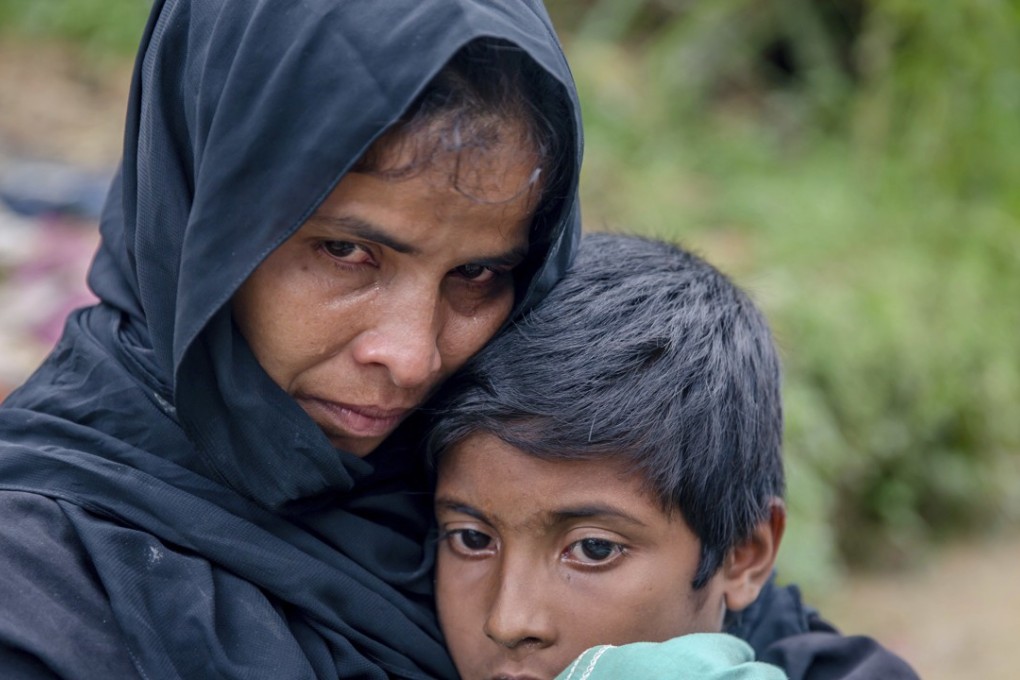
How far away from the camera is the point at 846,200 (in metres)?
6.04

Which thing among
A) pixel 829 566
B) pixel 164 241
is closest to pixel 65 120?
pixel 829 566

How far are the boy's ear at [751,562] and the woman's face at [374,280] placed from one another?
0.66m

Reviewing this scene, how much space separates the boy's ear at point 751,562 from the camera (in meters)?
2.19

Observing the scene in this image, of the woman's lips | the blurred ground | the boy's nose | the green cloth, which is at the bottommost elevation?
the green cloth

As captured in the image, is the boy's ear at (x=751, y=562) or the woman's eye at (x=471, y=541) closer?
the woman's eye at (x=471, y=541)

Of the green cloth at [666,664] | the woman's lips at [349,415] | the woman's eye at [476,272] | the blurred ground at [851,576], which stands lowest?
the green cloth at [666,664]

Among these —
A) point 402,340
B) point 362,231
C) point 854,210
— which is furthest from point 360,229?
point 854,210

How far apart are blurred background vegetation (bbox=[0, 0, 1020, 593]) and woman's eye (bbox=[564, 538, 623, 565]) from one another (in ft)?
7.28

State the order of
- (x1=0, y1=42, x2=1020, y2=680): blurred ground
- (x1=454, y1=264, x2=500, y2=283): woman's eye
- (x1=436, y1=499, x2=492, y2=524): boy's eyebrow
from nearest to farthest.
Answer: (x1=454, y1=264, x2=500, y2=283): woman's eye
(x1=436, y1=499, x2=492, y2=524): boy's eyebrow
(x1=0, y1=42, x2=1020, y2=680): blurred ground

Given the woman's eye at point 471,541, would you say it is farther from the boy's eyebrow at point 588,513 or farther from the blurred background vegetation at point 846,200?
the blurred background vegetation at point 846,200

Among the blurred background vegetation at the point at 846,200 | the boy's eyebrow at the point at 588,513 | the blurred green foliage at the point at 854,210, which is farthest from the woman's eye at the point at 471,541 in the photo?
the blurred green foliage at the point at 854,210

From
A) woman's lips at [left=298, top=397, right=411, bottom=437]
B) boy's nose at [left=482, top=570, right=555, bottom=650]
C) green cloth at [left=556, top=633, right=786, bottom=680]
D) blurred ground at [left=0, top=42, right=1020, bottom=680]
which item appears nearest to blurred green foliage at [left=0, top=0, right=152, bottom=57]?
blurred ground at [left=0, top=42, right=1020, bottom=680]

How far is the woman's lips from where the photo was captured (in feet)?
6.21

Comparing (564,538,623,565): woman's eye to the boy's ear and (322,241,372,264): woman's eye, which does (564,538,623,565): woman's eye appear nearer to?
the boy's ear
